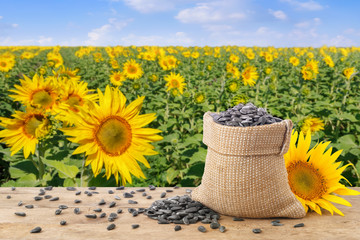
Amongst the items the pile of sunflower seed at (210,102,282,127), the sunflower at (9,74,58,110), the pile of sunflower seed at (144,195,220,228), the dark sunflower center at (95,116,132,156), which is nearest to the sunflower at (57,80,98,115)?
the sunflower at (9,74,58,110)

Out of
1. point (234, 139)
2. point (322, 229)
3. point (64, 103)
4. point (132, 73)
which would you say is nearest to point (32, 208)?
point (64, 103)

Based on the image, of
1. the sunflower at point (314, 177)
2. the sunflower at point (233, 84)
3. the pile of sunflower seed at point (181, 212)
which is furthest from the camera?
the sunflower at point (233, 84)

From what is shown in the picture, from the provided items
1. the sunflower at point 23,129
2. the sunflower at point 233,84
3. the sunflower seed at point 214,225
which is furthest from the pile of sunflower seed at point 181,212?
the sunflower at point 233,84

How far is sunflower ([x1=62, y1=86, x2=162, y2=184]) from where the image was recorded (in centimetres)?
210

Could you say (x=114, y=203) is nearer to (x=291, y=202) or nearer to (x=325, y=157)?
(x=291, y=202)

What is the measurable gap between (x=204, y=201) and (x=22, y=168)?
6.80 feet

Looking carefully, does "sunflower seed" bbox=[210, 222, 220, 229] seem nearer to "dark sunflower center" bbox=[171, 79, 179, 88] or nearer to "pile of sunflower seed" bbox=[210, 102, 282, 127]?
"pile of sunflower seed" bbox=[210, 102, 282, 127]

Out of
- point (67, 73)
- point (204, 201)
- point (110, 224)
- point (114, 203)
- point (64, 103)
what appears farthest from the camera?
point (67, 73)

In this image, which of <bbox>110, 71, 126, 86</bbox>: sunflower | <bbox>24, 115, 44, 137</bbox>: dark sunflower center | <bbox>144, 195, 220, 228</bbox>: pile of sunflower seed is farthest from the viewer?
<bbox>110, 71, 126, 86</bbox>: sunflower

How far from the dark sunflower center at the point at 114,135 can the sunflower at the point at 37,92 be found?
2.54 ft

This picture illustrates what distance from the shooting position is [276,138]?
1757 mm

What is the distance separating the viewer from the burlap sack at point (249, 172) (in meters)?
1.73

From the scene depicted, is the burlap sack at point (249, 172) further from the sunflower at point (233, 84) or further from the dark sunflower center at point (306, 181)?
the sunflower at point (233, 84)

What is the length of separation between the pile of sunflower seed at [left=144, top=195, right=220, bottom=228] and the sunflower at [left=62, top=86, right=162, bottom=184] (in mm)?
348
